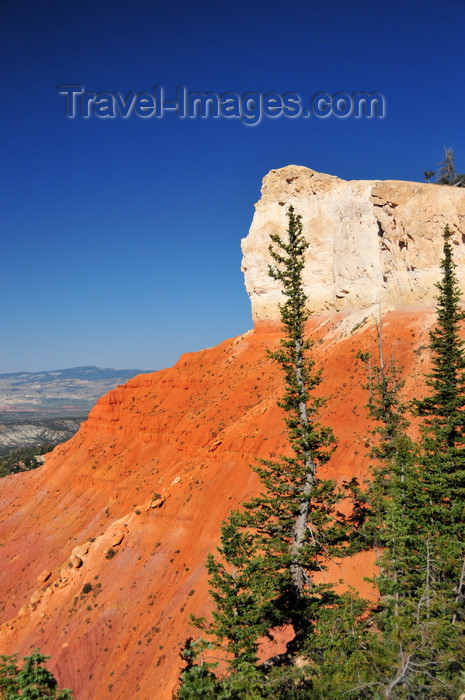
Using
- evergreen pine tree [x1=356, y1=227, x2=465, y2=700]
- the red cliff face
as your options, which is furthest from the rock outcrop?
evergreen pine tree [x1=356, y1=227, x2=465, y2=700]

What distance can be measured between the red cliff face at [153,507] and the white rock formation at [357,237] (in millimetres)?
3490

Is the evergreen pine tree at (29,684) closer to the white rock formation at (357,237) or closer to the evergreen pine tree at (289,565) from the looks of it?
the evergreen pine tree at (289,565)

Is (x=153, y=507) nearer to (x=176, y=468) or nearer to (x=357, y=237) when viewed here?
(x=176, y=468)

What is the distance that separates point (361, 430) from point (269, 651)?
15.0m

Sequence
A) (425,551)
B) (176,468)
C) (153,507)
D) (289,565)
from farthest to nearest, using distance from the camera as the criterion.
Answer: (176,468) → (153,507) → (289,565) → (425,551)

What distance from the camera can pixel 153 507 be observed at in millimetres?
33344

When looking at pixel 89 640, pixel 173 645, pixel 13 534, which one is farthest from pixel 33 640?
pixel 13 534

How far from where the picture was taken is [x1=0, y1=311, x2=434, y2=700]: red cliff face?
24.7 metres

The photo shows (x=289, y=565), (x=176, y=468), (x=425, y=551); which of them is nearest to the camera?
(x=425, y=551)

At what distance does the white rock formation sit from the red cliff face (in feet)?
11.5

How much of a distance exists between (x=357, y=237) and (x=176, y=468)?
31.2m

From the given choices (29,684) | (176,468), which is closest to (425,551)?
(29,684)

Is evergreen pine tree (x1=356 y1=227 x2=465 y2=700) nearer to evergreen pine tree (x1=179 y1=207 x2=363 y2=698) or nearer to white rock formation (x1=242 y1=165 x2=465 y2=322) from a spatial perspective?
evergreen pine tree (x1=179 y1=207 x2=363 y2=698)

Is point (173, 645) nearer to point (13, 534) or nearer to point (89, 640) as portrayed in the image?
point (89, 640)
